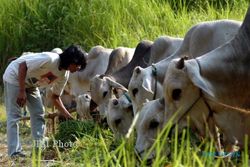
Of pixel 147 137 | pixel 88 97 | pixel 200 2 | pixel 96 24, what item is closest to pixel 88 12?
pixel 96 24

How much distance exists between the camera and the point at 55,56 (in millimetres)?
7320

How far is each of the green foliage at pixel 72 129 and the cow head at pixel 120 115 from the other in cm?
31

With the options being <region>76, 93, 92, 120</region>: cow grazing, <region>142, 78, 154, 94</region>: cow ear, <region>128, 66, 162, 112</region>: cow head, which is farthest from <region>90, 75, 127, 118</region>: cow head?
<region>142, 78, 154, 94</region>: cow ear

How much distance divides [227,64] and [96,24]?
800 centimetres

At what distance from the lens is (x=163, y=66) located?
680 cm

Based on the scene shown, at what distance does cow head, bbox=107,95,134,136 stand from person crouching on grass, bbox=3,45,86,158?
50 cm

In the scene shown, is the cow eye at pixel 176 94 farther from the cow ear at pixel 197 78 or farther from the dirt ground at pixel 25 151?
the dirt ground at pixel 25 151

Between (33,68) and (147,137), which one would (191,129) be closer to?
(147,137)

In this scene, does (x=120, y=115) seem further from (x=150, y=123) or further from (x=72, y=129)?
(x=150, y=123)

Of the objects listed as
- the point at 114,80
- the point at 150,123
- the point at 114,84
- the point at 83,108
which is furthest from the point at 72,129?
the point at 150,123

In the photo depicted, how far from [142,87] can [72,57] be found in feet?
2.71

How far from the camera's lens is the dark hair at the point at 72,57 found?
7160 mm

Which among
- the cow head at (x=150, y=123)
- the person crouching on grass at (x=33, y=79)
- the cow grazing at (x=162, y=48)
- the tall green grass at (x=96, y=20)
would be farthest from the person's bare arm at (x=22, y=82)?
the tall green grass at (x=96, y=20)

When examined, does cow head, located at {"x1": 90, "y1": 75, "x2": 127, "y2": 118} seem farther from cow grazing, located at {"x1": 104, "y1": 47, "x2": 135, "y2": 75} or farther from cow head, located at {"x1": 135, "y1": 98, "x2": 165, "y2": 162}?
cow head, located at {"x1": 135, "y1": 98, "x2": 165, "y2": 162}
